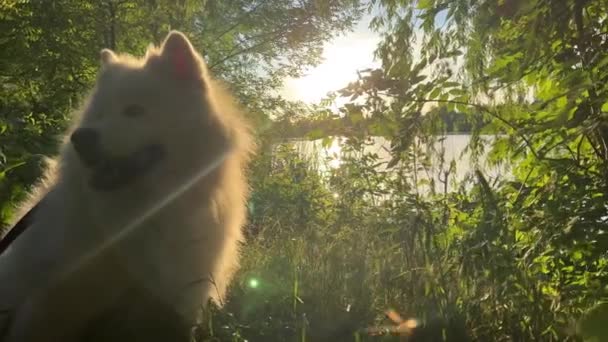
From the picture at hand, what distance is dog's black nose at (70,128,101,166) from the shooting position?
2455 millimetres

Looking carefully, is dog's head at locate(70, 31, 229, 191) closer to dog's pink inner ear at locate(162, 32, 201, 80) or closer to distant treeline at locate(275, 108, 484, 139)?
dog's pink inner ear at locate(162, 32, 201, 80)

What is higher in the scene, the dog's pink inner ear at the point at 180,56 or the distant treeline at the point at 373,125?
the dog's pink inner ear at the point at 180,56

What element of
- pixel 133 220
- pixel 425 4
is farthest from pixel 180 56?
pixel 425 4

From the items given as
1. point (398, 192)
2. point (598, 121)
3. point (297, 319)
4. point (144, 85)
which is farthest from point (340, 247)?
point (598, 121)

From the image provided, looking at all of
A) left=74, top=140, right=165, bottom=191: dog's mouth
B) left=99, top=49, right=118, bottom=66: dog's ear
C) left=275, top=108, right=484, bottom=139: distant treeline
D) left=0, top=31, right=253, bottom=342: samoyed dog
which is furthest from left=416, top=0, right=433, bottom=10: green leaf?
left=99, top=49, right=118, bottom=66: dog's ear

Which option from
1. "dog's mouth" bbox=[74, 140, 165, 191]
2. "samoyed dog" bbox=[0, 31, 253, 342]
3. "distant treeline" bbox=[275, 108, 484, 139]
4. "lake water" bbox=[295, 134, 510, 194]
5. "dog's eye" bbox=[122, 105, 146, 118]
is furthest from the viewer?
"lake water" bbox=[295, 134, 510, 194]

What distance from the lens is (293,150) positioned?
5.71 metres

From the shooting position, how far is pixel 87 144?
8.09 feet

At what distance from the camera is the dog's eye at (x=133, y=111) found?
2711 millimetres

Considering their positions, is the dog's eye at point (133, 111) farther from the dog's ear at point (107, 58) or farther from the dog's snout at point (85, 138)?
the dog's ear at point (107, 58)

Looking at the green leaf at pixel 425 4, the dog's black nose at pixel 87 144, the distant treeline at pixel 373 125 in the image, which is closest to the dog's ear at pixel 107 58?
the dog's black nose at pixel 87 144

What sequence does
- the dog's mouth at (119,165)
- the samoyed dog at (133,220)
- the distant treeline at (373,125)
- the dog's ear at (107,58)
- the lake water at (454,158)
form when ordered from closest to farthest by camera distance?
the samoyed dog at (133,220) → the dog's mouth at (119,165) → the distant treeline at (373,125) → the dog's ear at (107,58) → the lake water at (454,158)

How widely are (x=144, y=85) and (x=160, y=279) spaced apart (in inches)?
42.5

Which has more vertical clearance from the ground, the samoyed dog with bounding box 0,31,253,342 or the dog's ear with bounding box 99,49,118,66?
the dog's ear with bounding box 99,49,118,66
